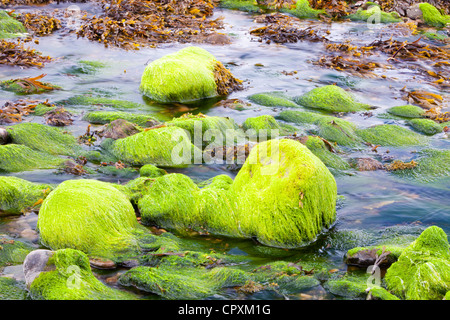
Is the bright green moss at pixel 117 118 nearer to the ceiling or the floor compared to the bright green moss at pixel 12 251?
nearer to the ceiling

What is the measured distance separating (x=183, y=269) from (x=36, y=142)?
4.19 m

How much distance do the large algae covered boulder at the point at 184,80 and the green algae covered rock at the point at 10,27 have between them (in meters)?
5.96

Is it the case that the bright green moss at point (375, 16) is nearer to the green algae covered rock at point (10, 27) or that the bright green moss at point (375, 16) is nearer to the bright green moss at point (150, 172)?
the green algae covered rock at point (10, 27)

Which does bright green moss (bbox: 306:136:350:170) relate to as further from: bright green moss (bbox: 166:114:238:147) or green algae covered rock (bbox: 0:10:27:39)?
green algae covered rock (bbox: 0:10:27:39)

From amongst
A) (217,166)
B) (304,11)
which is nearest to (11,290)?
(217,166)

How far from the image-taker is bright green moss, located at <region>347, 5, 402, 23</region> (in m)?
18.8

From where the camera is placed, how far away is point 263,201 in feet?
17.9

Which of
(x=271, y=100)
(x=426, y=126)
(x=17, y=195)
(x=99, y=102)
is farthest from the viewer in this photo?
(x=271, y=100)

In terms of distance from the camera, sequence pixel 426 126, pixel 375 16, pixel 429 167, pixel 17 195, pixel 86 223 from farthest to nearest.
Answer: pixel 375 16
pixel 426 126
pixel 429 167
pixel 17 195
pixel 86 223

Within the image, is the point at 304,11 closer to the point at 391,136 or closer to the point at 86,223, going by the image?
the point at 391,136

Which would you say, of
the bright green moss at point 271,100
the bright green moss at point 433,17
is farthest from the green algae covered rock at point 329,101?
the bright green moss at point 433,17

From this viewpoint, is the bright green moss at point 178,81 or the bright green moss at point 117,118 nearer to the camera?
the bright green moss at point 117,118

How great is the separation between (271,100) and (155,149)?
12.7ft

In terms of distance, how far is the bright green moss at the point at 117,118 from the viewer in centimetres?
873
